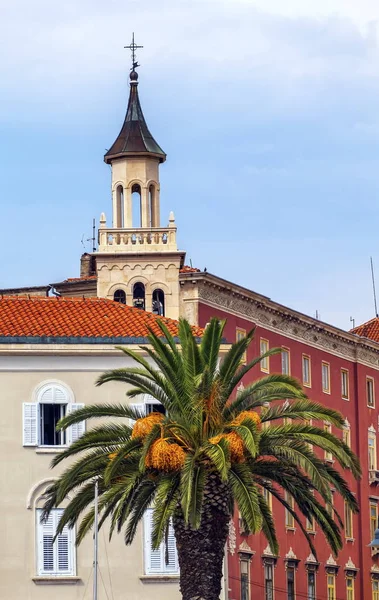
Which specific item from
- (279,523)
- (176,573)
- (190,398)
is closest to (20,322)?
(176,573)

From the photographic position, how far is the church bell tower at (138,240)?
10056 cm

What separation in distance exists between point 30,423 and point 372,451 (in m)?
41.2

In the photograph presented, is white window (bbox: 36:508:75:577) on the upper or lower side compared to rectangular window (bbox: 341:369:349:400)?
lower

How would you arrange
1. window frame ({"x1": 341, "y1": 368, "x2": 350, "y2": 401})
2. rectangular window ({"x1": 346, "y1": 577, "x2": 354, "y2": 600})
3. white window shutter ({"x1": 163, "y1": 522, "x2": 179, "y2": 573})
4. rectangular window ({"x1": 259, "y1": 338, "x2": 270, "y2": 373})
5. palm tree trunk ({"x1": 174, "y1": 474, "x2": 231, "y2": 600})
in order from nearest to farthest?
1. palm tree trunk ({"x1": 174, "y1": 474, "x2": 231, "y2": 600})
2. white window shutter ({"x1": 163, "y1": 522, "x2": 179, "y2": 573})
3. rectangular window ({"x1": 259, "y1": 338, "x2": 270, "y2": 373})
4. rectangular window ({"x1": 346, "y1": 577, "x2": 354, "y2": 600})
5. window frame ({"x1": 341, "y1": 368, "x2": 350, "y2": 401})

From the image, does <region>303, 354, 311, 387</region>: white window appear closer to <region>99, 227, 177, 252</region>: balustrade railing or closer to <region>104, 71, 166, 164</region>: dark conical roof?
<region>99, 227, 177, 252</region>: balustrade railing

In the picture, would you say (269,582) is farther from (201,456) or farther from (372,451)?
(201,456)

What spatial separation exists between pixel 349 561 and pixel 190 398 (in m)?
48.5

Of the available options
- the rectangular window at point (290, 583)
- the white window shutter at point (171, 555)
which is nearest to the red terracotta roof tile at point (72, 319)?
the white window shutter at point (171, 555)

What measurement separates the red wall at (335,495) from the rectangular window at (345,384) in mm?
266

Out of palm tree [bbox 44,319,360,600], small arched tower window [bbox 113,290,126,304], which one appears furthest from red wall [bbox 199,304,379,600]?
palm tree [bbox 44,319,360,600]

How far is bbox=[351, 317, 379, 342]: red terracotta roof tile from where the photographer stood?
125544 millimetres

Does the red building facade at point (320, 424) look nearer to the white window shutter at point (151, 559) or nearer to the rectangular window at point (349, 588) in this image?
the rectangular window at point (349, 588)

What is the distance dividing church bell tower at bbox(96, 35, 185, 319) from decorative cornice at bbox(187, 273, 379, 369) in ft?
4.20

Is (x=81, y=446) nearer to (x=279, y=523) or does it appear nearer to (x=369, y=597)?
(x=279, y=523)
